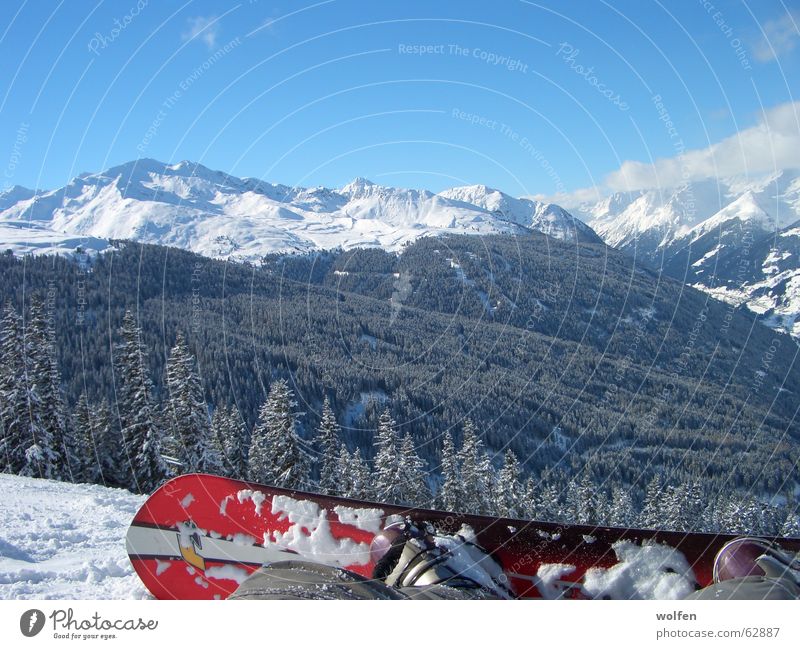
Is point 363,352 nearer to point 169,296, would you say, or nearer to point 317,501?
point 169,296

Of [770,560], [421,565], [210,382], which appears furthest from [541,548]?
[210,382]

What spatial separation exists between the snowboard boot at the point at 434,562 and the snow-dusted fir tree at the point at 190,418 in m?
15.8

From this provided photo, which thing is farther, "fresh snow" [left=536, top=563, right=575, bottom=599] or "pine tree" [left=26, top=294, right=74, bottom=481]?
"pine tree" [left=26, top=294, right=74, bottom=481]

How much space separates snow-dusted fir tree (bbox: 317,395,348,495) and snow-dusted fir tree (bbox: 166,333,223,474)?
4223mm

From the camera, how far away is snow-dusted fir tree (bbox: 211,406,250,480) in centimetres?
2350

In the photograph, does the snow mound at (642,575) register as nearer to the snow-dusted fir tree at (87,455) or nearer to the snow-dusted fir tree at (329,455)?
the snow-dusted fir tree at (329,455)

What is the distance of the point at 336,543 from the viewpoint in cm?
686

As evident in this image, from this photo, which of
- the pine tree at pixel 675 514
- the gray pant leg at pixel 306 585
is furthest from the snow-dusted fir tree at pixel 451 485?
the gray pant leg at pixel 306 585

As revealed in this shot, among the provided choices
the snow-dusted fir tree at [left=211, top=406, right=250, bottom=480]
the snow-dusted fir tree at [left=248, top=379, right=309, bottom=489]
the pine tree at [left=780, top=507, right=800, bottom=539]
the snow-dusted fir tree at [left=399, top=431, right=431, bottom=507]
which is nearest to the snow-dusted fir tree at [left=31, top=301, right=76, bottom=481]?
the snow-dusted fir tree at [left=211, top=406, right=250, bottom=480]

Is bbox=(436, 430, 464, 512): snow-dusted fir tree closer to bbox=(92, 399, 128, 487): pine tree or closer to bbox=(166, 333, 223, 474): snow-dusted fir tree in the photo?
bbox=(166, 333, 223, 474): snow-dusted fir tree

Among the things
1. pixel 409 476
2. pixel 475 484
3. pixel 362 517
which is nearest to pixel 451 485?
pixel 475 484

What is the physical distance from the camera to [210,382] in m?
93.9

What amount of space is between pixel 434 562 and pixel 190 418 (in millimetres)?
17347
